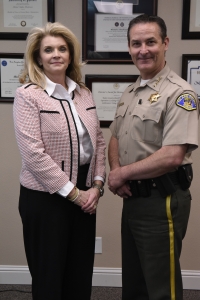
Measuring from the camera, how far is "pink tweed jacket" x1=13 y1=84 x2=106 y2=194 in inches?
58.6

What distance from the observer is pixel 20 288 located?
243cm

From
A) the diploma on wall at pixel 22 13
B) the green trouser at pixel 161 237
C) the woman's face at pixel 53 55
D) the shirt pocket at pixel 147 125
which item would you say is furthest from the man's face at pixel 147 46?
the diploma on wall at pixel 22 13

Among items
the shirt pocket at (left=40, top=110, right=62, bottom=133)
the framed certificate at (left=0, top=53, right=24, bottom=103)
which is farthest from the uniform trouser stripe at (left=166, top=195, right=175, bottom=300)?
the framed certificate at (left=0, top=53, right=24, bottom=103)

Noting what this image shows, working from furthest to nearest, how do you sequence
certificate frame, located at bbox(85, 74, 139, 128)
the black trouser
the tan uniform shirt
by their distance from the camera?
1. certificate frame, located at bbox(85, 74, 139, 128)
2. the black trouser
3. the tan uniform shirt

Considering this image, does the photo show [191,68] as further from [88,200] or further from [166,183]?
[88,200]

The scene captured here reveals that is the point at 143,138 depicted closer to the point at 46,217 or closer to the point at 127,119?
the point at 127,119

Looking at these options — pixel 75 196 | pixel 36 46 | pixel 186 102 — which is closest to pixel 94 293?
pixel 75 196

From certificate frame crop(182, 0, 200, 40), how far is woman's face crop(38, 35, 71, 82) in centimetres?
87

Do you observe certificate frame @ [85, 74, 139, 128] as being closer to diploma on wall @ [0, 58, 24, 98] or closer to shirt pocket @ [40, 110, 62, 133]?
diploma on wall @ [0, 58, 24, 98]

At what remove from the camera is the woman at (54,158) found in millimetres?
1500

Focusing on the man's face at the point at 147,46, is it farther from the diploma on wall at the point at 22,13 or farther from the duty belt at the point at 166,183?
the diploma on wall at the point at 22,13

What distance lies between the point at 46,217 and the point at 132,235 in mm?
426

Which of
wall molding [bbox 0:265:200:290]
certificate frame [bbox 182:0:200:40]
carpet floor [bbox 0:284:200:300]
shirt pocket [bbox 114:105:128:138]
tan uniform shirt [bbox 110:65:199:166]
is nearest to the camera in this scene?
tan uniform shirt [bbox 110:65:199:166]

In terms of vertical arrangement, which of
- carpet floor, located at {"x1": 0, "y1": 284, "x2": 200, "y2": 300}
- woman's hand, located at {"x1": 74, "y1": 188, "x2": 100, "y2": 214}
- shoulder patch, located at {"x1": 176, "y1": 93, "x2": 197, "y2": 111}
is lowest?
carpet floor, located at {"x1": 0, "y1": 284, "x2": 200, "y2": 300}
